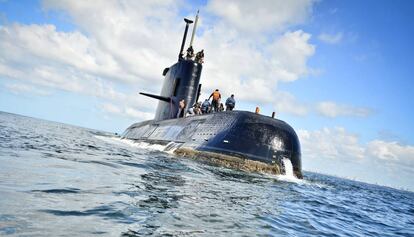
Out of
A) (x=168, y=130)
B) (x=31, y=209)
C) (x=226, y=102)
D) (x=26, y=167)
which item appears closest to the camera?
(x=31, y=209)

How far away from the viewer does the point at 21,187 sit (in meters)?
4.48

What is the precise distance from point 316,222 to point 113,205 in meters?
4.13

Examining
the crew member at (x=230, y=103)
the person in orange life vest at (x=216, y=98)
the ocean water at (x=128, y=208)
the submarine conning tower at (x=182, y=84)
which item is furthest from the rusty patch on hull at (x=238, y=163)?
the submarine conning tower at (x=182, y=84)

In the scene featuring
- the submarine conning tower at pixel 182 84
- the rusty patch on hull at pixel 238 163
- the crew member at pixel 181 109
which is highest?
the submarine conning tower at pixel 182 84

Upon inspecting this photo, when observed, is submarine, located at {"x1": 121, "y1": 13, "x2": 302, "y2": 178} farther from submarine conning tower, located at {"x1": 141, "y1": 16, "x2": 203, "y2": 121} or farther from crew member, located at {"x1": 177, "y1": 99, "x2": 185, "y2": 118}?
submarine conning tower, located at {"x1": 141, "y1": 16, "x2": 203, "y2": 121}

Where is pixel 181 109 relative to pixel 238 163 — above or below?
above

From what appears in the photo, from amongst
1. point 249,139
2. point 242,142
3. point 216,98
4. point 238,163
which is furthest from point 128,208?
point 216,98

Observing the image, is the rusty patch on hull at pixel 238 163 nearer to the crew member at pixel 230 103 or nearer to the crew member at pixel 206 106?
the crew member at pixel 230 103

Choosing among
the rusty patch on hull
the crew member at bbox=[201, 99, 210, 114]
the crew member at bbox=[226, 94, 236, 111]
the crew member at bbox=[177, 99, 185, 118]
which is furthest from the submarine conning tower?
the rusty patch on hull

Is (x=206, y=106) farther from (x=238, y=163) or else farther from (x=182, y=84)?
(x=238, y=163)

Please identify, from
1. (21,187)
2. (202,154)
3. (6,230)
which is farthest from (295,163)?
(6,230)

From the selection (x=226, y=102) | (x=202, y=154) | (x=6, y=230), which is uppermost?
(x=226, y=102)

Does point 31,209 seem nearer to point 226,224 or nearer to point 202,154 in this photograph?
point 226,224

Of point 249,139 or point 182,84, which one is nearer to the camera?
point 249,139
